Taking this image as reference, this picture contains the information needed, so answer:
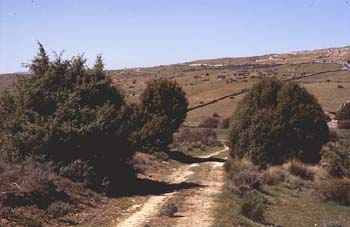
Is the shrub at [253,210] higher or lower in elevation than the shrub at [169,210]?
lower

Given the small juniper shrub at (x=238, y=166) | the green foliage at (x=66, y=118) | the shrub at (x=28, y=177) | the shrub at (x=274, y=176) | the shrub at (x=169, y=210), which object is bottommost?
the shrub at (x=274, y=176)

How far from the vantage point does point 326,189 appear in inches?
760

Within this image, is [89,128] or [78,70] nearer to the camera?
[89,128]

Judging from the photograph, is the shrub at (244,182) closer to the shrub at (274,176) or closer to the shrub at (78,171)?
the shrub at (274,176)

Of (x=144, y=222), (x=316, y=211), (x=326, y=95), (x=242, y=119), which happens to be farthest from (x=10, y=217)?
(x=326, y=95)

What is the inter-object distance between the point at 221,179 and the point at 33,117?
919 centimetres

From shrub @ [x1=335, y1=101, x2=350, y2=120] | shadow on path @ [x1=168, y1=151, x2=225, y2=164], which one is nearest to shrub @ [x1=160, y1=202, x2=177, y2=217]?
shadow on path @ [x1=168, y1=151, x2=225, y2=164]

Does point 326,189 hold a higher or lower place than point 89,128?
lower

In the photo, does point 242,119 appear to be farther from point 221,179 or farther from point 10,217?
point 10,217

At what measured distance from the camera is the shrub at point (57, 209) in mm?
13121

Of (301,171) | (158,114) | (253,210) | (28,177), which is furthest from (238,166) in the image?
(158,114)

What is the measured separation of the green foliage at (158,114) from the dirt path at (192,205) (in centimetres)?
794

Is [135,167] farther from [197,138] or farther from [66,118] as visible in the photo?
[197,138]

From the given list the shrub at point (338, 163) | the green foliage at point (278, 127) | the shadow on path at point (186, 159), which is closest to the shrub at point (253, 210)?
the shrub at point (338, 163)
